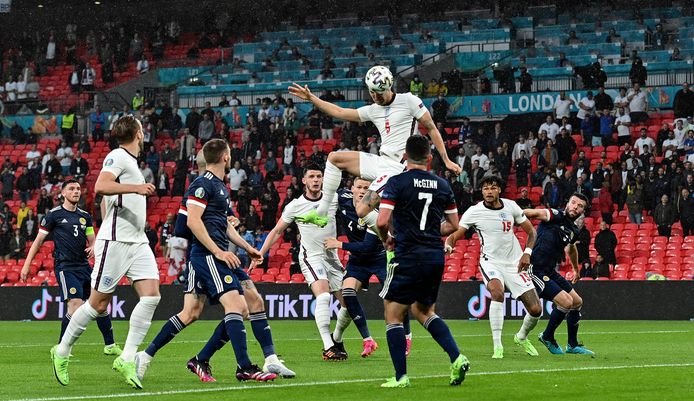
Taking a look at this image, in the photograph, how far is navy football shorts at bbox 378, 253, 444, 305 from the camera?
1055cm

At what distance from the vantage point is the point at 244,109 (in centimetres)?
3966

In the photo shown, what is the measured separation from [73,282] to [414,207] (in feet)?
25.5

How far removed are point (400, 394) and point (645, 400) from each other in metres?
2.02

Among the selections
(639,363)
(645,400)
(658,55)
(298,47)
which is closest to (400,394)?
(645,400)

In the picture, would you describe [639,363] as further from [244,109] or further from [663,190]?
[244,109]

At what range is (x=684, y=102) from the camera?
103 feet

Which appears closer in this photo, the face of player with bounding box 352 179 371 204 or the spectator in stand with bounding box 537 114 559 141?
the face of player with bounding box 352 179 371 204

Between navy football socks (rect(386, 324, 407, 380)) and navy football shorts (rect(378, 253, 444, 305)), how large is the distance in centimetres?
25

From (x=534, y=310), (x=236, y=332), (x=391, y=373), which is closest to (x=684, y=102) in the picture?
(x=534, y=310)

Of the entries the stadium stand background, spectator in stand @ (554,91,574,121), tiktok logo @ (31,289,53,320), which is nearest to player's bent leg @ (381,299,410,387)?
the stadium stand background

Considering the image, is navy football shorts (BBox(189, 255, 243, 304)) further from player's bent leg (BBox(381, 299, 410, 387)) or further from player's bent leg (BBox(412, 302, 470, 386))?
player's bent leg (BBox(412, 302, 470, 386))

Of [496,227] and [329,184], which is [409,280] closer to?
[329,184]

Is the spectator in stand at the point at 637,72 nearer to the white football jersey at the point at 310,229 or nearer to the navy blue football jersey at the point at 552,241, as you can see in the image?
the navy blue football jersey at the point at 552,241

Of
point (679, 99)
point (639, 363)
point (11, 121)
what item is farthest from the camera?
point (11, 121)
